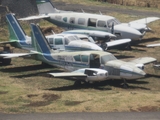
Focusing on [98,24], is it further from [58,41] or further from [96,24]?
[58,41]

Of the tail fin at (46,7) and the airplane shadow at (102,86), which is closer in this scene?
the airplane shadow at (102,86)

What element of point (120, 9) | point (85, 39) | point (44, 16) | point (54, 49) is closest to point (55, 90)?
point (54, 49)

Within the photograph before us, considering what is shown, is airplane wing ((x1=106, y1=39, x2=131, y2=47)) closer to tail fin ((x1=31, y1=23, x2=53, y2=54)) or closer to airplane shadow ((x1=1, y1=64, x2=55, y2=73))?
airplane shadow ((x1=1, y1=64, x2=55, y2=73))

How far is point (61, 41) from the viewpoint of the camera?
31.5 metres

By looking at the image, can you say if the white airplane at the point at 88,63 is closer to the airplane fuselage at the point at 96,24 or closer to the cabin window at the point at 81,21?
the airplane fuselage at the point at 96,24

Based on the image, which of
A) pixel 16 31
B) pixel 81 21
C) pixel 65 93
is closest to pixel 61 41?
pixel 16 31

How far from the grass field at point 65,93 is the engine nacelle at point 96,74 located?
1.69 ft

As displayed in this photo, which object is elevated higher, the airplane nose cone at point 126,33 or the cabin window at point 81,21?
the cabin window at point 81,21

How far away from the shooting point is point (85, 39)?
1300 inches

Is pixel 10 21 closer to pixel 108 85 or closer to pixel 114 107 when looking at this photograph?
pixel 108 85

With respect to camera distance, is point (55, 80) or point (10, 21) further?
point (10, 21)

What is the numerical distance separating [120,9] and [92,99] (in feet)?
109

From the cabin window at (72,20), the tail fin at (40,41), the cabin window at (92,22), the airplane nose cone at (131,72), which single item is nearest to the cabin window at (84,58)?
the airplane nose cone at (131,72)

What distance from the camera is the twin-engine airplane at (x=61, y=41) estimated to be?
30.9m
